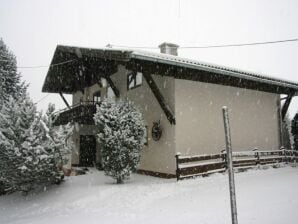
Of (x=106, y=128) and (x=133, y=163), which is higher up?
(x=106, y=128)

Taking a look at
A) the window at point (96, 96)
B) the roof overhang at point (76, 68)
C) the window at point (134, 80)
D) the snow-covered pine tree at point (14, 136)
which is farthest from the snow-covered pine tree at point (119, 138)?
the window at point (96, 96)

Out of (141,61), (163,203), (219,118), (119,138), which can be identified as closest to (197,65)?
(141,61)

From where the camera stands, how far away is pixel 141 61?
1318 cm

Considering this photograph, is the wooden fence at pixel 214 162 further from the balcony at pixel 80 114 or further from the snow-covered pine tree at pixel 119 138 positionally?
the balcony at pixel 80 114

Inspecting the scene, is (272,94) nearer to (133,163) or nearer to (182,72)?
(182,72)

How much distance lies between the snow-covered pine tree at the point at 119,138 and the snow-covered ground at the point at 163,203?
0.83 metres

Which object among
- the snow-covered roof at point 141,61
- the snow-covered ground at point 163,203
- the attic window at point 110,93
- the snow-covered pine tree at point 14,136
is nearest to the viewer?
the snow-covered ground at point 163,203

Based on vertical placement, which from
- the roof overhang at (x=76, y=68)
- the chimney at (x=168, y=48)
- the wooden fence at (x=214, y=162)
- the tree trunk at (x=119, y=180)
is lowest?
the tree trunk at (x=119, y=180)

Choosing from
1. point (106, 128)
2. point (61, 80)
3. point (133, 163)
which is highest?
point (61, 80)

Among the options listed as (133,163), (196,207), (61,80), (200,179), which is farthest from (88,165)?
(196,207)

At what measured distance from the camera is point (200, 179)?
1231 cm

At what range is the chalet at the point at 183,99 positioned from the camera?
1371 cm

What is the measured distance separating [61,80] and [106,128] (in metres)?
12.5

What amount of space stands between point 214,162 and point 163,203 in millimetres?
5059
